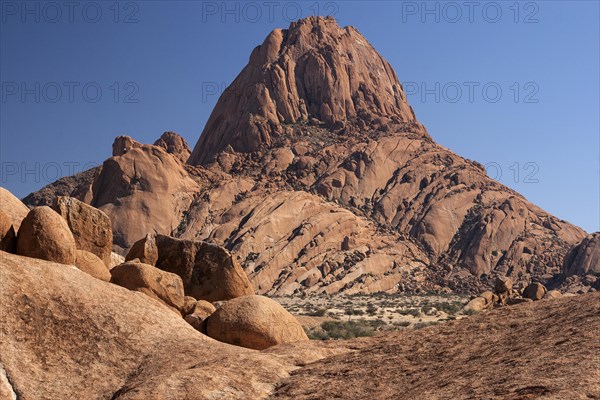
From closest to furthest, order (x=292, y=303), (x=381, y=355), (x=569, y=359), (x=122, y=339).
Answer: (x=569, y=359)
(x=381, y=355)
(x=122, y=339)
(x=292, y=303)

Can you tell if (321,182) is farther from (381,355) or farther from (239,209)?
(381,355)

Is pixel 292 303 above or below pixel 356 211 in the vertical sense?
below

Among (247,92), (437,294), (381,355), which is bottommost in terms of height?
(381,355)

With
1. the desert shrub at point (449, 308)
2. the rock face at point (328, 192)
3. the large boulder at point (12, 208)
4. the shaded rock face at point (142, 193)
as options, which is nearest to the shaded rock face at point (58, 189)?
the rock face at point (328, 192)

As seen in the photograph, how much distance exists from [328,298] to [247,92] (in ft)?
176

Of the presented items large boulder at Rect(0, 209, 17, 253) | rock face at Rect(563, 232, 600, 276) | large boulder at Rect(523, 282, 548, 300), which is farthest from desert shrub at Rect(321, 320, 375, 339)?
rock face at Rect(563, 232, 600, 276)

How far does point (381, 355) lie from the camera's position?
1127cm

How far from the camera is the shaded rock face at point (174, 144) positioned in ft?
411

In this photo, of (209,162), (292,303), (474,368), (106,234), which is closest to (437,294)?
(292,303)

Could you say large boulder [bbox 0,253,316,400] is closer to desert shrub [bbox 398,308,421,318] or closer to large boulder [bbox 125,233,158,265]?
large boulder [bbox 125,233,158,265]

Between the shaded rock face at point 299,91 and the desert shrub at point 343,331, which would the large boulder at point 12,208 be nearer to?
the desert shrub at point 343,331

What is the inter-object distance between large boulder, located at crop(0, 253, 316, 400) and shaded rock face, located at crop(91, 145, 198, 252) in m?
64.6

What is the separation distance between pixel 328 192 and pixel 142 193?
2549cm

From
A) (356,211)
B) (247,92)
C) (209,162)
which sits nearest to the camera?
(356,211)
